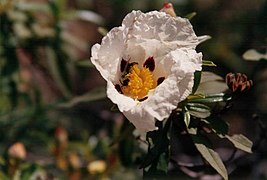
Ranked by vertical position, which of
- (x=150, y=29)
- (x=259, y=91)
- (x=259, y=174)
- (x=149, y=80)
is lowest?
(x=259, y=91)

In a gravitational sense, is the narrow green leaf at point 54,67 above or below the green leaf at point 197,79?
below

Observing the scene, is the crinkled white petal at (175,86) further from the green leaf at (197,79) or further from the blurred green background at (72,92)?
the blurred green background at (72,92)

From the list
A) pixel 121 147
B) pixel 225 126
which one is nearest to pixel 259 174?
pixel 121 147

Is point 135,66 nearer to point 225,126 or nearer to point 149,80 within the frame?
point 149,80

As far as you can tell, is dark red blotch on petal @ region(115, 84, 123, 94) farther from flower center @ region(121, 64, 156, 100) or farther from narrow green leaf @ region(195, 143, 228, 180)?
narrow green leaf @ region(195, 143, 228, 180)

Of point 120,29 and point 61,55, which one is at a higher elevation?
point 120,29

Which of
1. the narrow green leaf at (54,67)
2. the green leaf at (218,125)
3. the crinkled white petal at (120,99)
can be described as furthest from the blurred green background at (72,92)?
the crinkled white petal at (120,99)

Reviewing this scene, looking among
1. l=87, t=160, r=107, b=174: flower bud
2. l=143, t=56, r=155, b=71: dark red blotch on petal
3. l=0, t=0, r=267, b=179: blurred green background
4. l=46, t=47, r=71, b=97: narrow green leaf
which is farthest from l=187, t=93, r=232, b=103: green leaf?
l=46, t=47, r=71, b=97: narrow green leaf

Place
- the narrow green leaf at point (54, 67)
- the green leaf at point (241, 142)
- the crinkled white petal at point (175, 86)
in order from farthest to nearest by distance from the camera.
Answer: the narrow green leaf at point (54, 67) < the green leaf at point (241, 142) < the crinkled white petal at point (175, 86)

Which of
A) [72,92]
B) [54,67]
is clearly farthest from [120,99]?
[72,92]
